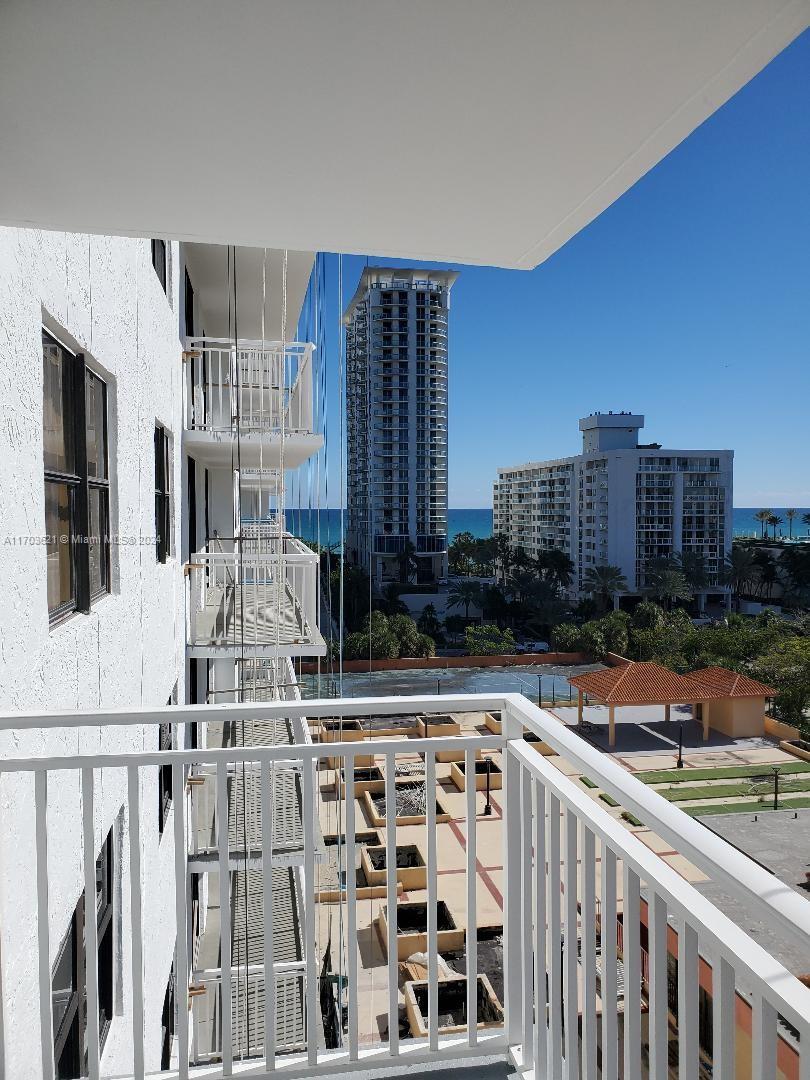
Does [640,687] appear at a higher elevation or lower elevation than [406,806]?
higher

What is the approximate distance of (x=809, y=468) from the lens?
5312 centimetres

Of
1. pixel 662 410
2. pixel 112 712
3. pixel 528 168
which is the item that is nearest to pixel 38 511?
pixel 112 712

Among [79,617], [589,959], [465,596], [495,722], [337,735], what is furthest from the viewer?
[465,596]

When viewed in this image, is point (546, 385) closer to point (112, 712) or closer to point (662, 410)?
point (662, 410)

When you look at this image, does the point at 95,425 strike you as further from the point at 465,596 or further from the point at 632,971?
the point at 465,596

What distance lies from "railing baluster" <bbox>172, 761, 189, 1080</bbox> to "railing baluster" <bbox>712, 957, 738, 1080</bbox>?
3.50 feet

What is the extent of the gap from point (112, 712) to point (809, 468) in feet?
197

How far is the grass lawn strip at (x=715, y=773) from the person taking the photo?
1381cm

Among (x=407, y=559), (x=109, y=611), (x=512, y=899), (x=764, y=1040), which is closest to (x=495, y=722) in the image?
(x=512, y=899)

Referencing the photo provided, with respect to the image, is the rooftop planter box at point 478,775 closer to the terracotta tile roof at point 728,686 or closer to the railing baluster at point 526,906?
the terracotta tile roof at point 728,686

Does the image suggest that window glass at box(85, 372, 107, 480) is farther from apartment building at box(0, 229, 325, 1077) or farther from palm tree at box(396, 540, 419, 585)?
palm tree at box(396, 540, 419, 585)

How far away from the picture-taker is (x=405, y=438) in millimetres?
43531

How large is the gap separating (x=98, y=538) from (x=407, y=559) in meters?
40.8

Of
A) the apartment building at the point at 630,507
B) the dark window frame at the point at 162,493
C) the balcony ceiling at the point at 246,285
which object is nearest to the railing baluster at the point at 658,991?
the dark window frame at the point at 162,493
